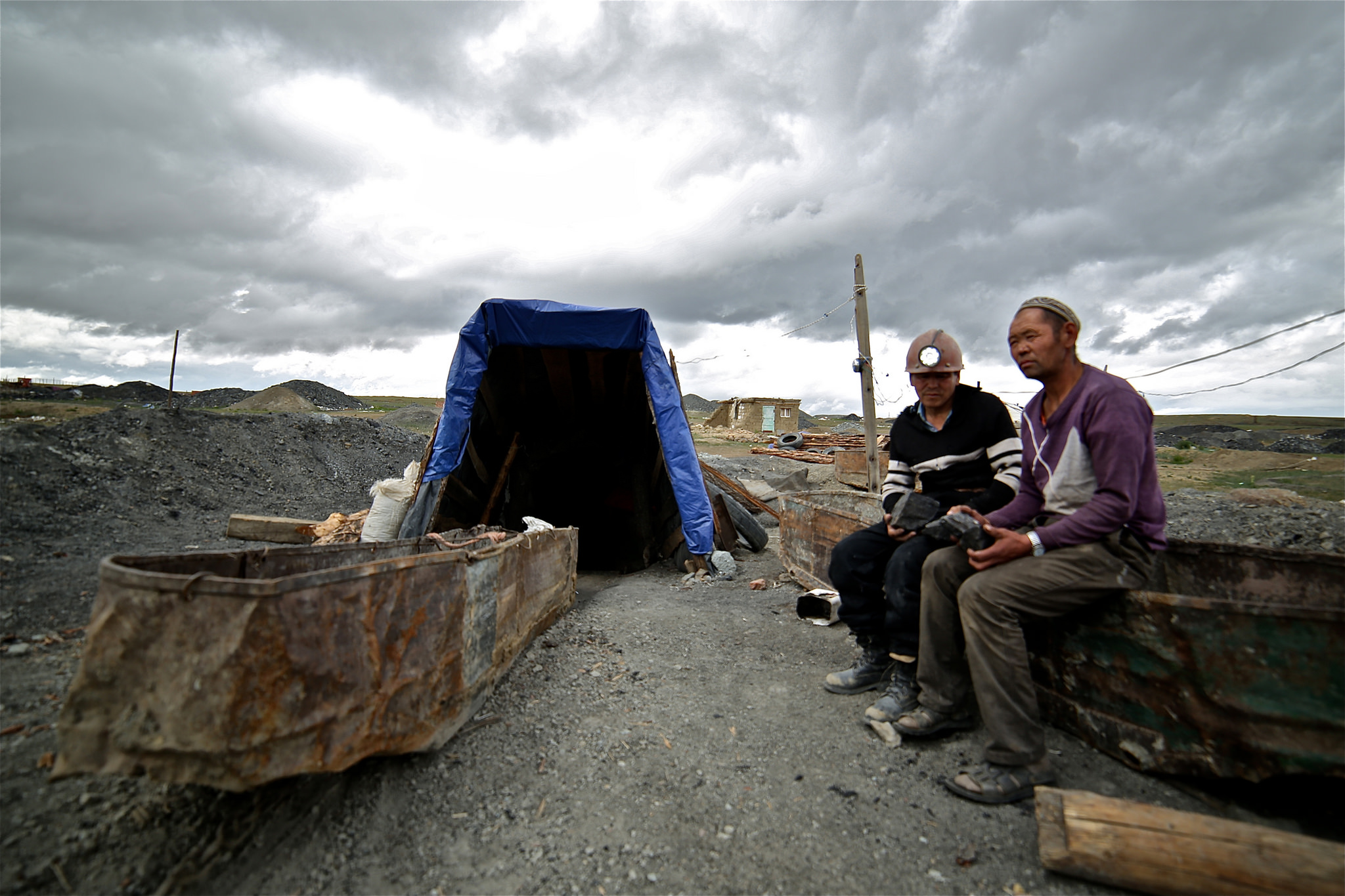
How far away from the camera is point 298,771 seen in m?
1.70

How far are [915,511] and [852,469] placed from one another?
31.7 feet

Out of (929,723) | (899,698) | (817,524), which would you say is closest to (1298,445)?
(817,524)

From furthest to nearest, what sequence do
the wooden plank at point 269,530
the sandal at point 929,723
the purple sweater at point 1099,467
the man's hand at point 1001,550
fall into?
the wooden plank at point 269,530 → the sandal at point 929,723 → the man's hand at point 1001,550 → the purple sweater at point 1099,467

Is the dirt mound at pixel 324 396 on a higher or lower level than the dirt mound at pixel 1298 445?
higher

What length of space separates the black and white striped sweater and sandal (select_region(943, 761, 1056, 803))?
3.57ft

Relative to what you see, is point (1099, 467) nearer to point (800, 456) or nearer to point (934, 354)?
point (934, 354)

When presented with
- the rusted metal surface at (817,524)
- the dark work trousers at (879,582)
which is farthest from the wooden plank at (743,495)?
the dark work trousers at (879,582)

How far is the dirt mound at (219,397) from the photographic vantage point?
1086 inches

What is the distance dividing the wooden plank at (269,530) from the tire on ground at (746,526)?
12.8 ft

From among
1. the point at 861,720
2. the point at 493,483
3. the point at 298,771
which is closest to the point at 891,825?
the point at 861,720

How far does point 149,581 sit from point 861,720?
266cm

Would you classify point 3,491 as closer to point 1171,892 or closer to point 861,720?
point 861,720

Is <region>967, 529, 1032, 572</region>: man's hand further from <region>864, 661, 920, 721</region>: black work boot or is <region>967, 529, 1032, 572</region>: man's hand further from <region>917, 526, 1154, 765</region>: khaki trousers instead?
<region>864, 661, 920, 721</region>: black work boot

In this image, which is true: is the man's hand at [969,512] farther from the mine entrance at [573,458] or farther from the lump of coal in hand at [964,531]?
the mine entrance at [573,458]
